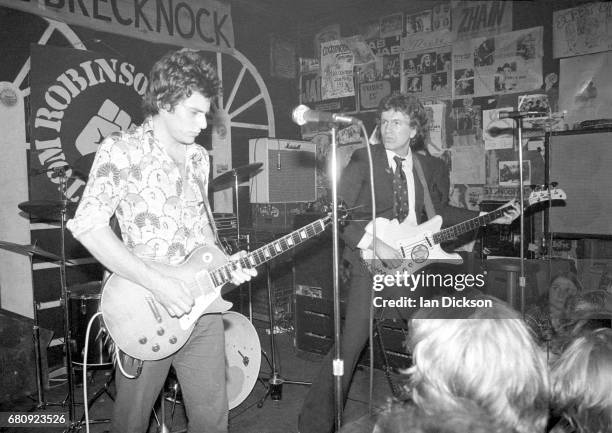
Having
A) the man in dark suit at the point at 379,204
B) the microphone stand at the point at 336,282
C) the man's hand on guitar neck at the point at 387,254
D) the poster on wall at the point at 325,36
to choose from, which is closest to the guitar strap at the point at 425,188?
the man in dark suit at the point at 379,204

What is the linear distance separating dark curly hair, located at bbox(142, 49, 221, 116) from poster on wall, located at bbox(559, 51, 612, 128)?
312 centimetres

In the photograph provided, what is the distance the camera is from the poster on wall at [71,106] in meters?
3.60

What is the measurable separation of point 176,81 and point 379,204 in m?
1.28

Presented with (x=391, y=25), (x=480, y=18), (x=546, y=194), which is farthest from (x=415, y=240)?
(x=391, y=25)

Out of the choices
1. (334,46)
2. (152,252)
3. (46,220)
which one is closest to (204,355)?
(152,252)

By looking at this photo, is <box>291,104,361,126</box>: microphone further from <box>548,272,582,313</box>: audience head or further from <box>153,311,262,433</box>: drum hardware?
<box>548,272,582,313</box>: audience head

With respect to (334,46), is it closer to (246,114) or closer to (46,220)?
(246,114)

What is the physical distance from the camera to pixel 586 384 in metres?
1.19

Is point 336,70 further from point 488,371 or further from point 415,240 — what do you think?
point 488,371

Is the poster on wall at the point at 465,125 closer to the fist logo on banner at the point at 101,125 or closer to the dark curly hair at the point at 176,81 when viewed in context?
the fist logo on banner at the point at 101,125

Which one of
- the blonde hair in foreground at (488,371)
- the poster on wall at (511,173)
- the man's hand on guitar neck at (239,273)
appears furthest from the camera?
the poster on wall at (511,173)

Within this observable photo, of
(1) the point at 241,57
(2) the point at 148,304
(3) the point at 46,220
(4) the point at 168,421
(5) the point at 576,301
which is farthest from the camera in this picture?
(1) the point at 241,57

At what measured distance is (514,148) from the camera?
13.8 ft

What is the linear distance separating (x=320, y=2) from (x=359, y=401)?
3966 millimetres
